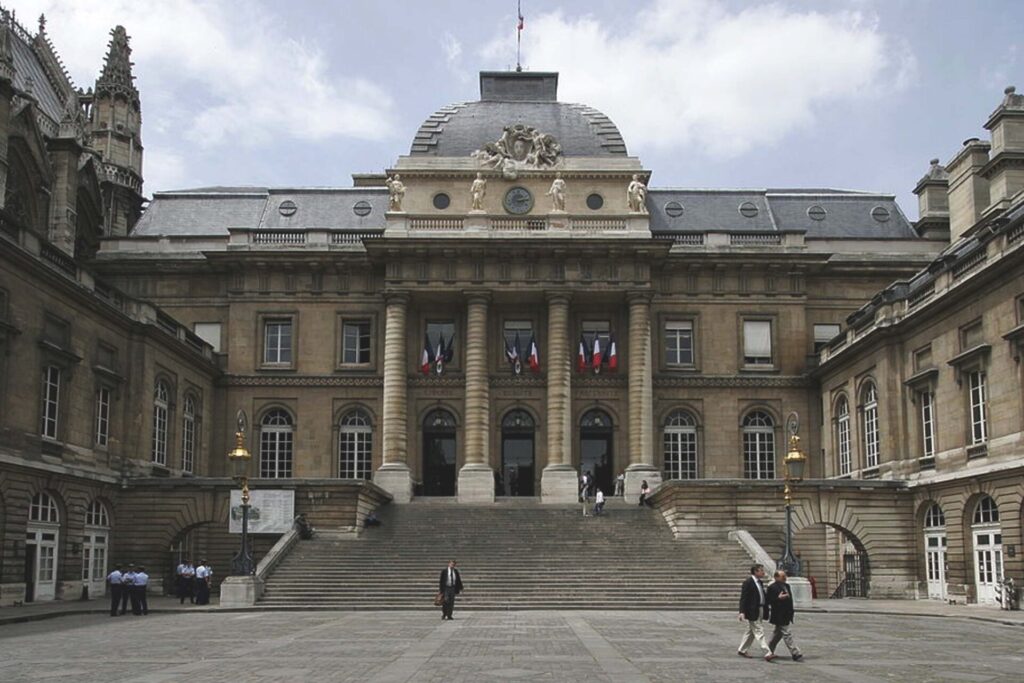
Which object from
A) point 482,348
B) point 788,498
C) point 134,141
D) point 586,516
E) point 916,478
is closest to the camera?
point 788,498

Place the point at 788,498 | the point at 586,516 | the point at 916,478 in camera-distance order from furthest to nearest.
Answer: the point at 586,516 < the point at 916,478 < the point at 788,498

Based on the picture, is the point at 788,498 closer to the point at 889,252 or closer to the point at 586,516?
the point at 586,516

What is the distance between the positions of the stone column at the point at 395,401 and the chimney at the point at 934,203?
2288 centimetres

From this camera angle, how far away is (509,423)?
52.0m

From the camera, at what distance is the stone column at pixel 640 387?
4947 centimetres

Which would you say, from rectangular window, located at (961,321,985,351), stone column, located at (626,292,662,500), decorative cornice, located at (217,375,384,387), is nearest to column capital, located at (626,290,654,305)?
stone column, located at (626,292,662,500)

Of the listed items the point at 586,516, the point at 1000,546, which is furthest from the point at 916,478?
the point at 586,516

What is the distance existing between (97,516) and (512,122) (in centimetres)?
2545

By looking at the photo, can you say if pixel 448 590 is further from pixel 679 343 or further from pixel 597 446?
pixel 679 343

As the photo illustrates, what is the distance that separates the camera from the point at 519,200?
173 feet

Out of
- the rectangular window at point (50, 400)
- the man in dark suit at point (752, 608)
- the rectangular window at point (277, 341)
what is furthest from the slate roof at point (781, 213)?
the man in dark suit at point (752, 608)

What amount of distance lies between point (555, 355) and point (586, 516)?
353 inches

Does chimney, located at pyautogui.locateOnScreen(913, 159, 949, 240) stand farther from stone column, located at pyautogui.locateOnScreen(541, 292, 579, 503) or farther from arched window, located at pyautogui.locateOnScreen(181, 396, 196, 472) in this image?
arched window, located at pyautogui.locateOnScreen(181, 396, 196, 472)

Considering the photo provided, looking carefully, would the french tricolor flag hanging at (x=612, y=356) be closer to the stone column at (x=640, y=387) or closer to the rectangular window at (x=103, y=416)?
the stone column at (x=640, y=387)
